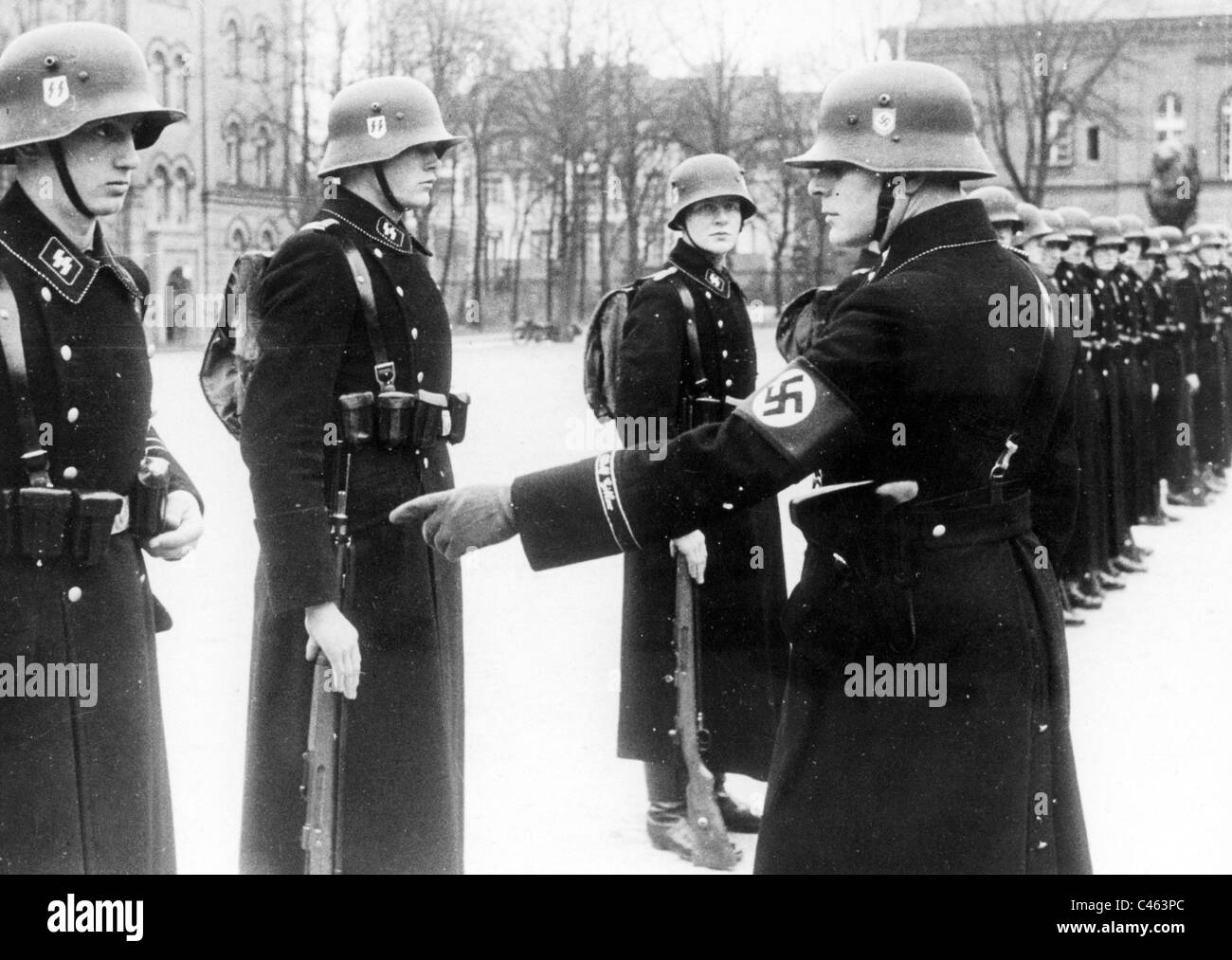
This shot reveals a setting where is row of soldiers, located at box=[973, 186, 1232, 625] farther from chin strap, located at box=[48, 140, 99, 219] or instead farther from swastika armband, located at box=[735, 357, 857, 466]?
chin strap, located at box=[48, 140, 99, 219]

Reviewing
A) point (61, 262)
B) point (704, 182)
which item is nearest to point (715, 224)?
point (704, 182)

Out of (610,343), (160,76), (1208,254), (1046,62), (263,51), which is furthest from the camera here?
(1046,62)

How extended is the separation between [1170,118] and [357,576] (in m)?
33.1

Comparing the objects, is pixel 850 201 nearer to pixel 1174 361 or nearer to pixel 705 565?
pixel 705 565

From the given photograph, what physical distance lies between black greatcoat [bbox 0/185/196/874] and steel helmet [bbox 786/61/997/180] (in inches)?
65.0

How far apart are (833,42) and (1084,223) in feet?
30.7

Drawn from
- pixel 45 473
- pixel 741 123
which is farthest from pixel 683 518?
pixel 741 123

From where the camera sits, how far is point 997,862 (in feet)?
10.3

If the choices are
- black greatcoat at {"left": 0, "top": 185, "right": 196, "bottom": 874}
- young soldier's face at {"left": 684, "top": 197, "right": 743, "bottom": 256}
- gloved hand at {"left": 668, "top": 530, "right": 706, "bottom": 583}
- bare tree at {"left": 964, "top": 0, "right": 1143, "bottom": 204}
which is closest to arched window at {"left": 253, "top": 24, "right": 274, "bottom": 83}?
bare tree at {"left": 964, "top": 0, "right": 1143, "bottom": 204}

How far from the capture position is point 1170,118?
1321 inches

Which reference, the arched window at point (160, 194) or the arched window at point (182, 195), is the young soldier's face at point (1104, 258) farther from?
the arched window at point (182, 195)

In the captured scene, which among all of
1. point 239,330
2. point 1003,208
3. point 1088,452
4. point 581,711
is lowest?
point 581,711

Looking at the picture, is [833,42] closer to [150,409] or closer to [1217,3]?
[1217,3]

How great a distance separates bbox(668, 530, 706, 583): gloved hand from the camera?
5.38 m
